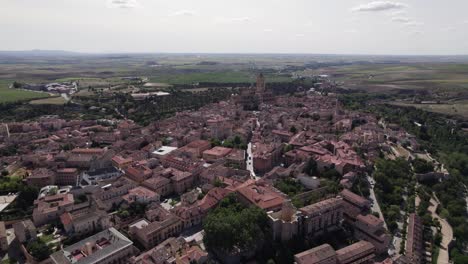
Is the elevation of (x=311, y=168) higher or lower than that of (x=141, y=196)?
higher

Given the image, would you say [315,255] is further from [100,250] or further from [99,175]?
[99,175]

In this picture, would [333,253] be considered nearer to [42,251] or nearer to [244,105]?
[42,251]

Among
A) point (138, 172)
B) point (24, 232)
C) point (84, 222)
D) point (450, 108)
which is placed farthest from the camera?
point (450, 108)

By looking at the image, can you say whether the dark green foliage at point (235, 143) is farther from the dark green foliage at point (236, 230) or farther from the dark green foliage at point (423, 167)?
the dark green foliage at point (423, 167)

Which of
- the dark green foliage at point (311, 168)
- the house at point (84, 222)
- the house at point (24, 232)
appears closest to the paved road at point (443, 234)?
the dark green foliage at point (311, 168)

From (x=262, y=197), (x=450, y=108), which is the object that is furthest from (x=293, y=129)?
(x=450, y=108)

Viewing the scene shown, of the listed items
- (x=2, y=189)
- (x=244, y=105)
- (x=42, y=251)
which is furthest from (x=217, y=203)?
(x=244, y=105)

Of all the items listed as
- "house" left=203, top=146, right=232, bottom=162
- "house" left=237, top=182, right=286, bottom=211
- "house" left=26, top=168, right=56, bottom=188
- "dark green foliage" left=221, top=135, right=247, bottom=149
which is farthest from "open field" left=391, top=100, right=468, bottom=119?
"house" left=26, top=168, right=56, bottom=188
